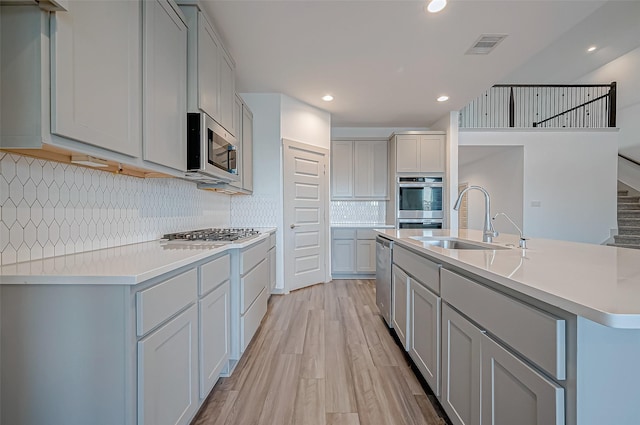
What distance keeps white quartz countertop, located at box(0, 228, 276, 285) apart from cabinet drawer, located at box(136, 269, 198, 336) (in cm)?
6

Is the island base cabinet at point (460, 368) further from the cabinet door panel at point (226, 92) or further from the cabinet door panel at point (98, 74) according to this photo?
the cabinet door panel at point (226, 92)

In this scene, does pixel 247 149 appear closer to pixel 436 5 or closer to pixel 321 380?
pixel 436 5

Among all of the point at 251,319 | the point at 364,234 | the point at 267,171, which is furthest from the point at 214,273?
the point at 364,234

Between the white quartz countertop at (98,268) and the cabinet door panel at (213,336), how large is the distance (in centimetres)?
34

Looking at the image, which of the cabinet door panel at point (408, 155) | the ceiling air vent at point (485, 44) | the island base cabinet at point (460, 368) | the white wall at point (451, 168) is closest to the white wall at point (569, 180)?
the white wall at point (451, 168)

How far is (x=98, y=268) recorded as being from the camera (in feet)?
3.55

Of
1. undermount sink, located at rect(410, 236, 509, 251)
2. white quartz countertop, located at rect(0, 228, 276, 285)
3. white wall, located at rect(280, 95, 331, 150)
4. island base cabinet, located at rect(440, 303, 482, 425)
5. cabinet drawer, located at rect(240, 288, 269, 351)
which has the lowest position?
cabinet drawer, located at rect(240, 288, 269, 351)

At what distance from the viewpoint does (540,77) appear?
7449mm

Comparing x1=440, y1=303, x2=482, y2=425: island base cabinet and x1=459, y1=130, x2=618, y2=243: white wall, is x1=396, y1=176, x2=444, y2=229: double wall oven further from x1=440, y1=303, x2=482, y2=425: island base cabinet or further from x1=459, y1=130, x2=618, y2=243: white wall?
x1=440, y1=303, x2=482, y2=425: island base cabinet

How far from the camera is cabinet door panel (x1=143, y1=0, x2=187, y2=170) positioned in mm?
1497

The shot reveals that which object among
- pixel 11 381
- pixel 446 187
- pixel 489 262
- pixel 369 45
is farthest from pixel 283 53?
pixel 446 187

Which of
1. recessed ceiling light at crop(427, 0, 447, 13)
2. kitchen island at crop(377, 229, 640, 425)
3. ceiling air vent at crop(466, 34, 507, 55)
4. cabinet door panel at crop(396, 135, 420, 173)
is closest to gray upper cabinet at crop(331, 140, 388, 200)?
cabinet door panel at crop(396, 135, 420, 173)

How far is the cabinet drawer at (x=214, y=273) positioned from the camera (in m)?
1.56

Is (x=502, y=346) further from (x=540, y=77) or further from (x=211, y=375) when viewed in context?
(x=540, y=77)
